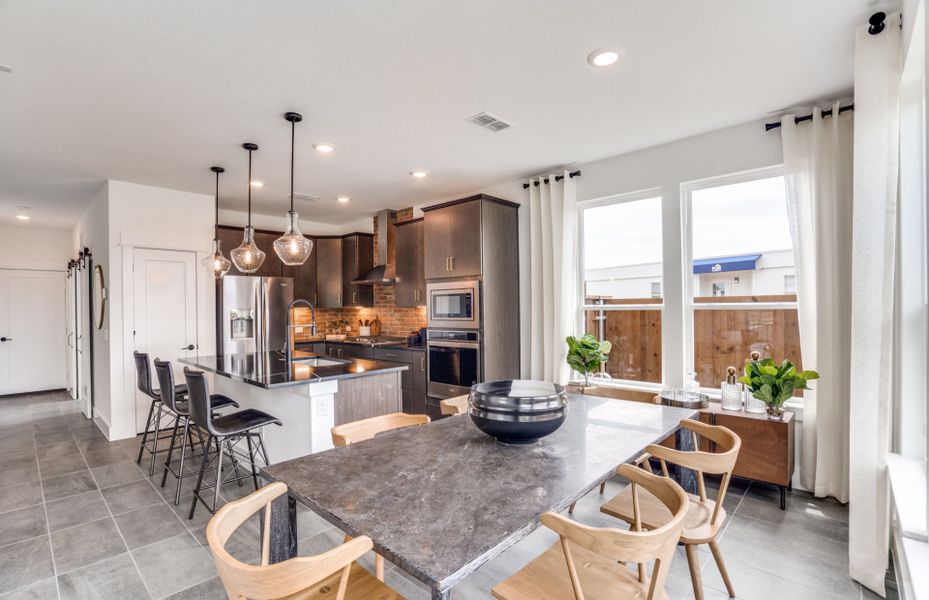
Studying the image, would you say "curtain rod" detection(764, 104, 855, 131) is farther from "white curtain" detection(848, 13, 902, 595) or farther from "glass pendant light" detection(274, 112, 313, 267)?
"glass pendant light" detection(274, 112, 313, 267)

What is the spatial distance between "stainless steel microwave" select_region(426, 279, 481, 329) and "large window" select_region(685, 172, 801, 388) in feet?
6.19

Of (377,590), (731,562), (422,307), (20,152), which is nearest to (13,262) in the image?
(20,152)

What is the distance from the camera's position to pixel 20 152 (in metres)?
3.74

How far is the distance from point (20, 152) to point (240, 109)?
231 centimetres

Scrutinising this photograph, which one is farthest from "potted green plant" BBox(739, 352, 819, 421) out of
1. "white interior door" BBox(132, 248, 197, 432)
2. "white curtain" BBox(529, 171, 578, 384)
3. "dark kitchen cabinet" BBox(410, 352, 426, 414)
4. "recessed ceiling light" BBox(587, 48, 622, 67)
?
"white interior door" BBox(132, 248, 197, 432)

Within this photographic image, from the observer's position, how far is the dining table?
1.04 metres

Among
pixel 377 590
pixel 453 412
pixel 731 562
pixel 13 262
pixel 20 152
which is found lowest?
pixel 731 562

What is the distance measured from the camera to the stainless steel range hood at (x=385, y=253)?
5.96 m

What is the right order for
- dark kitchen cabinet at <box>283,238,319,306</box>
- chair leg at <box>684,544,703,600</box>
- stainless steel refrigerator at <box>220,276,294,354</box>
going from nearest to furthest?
1. chair leg at <box>684,544,703,600</box>
2. stainless steel refrigerator at <box>220,276,294,354</box>
3. dark kitchen cabinet at <box>283,238,319,306</box>

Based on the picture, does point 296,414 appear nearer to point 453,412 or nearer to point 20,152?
point 453,412

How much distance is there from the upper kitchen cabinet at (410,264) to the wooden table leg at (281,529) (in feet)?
13.7

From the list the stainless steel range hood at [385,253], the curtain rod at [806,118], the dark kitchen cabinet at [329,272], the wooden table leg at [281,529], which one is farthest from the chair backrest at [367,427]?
the dark kitchen cabinet at [329,272]

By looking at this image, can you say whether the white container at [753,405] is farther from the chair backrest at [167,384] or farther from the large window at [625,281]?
the chair backrest at [167,384]

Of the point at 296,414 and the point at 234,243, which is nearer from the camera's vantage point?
the point at 296,414
